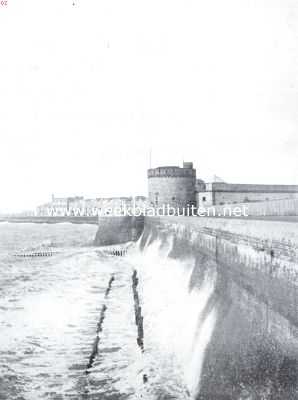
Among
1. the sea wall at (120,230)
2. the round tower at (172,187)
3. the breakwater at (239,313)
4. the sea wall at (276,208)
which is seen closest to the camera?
the breakwater at (239,313)

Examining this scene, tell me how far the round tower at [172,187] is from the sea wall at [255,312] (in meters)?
23.6

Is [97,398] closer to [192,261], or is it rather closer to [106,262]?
[192,261]

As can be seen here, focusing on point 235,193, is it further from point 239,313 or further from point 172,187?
point 239,313

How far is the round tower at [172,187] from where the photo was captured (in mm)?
33719

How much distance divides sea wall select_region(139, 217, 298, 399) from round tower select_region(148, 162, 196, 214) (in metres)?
23.6

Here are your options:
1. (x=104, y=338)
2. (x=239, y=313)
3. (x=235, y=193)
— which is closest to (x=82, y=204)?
(x=235, y=193)

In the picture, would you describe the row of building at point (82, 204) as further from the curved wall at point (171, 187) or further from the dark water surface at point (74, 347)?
the dark water surface at point (74, 347)

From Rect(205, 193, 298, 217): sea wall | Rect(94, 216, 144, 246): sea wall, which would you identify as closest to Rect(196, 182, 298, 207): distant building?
Rect(94, 216, 144, 246): sea wall

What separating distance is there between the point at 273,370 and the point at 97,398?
3598 mm

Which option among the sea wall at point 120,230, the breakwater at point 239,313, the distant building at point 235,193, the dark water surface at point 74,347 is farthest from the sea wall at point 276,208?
the distant building at point 235,193

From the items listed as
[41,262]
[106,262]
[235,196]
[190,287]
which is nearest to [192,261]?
[190,287]

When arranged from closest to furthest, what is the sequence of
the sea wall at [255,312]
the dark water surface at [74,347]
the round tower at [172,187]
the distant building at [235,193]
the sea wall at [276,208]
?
the sea wall at [255,312] < the dark water surface at [74,347] < the sea wall at [276,208] < the round tower at [172,187] < the distant building at [235,193]

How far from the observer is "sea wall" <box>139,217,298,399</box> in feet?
17.9

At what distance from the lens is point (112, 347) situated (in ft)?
32.8
